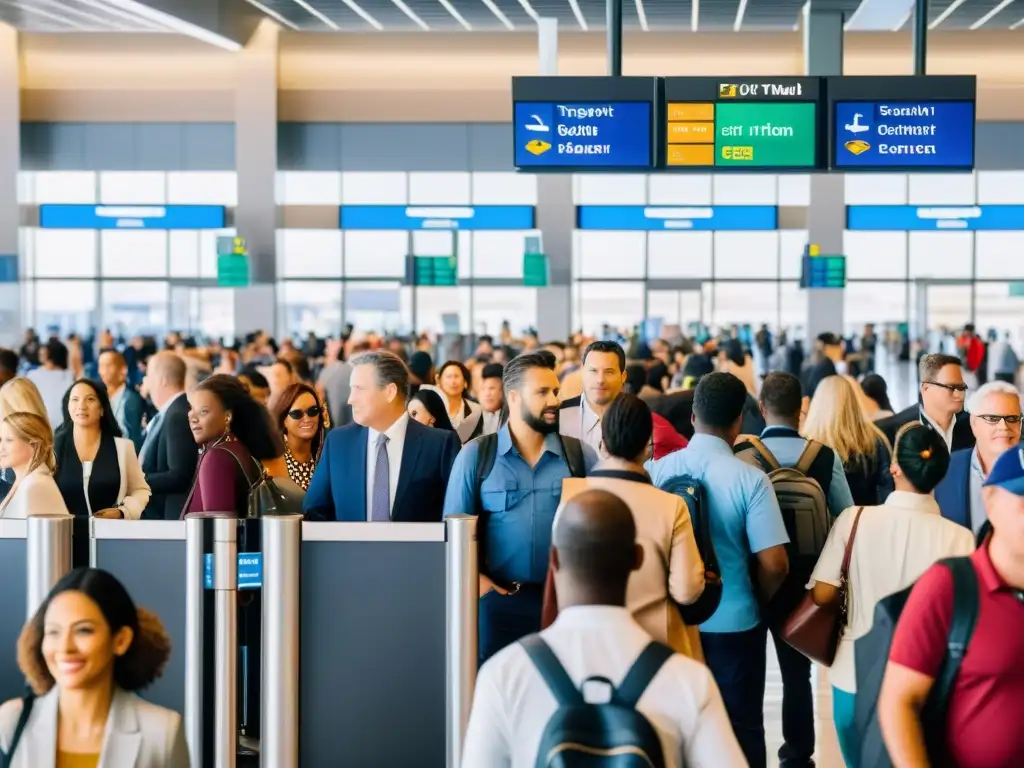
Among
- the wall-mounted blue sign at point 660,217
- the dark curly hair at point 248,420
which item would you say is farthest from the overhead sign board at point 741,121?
the wall-mounted blue sign at point 660,217

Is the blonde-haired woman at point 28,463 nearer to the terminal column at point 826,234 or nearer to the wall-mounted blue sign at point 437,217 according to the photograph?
the wall-mounted blue sign at point 437,217

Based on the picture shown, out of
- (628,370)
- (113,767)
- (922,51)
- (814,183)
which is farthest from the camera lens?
(814,183)

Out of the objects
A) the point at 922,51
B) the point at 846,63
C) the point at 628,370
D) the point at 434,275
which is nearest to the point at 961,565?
the point at 628,370

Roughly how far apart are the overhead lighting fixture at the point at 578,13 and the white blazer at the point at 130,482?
14.9 m

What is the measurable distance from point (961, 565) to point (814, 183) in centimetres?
2485

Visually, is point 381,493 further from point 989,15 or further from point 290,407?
point 989,15

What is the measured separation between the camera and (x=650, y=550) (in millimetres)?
4047

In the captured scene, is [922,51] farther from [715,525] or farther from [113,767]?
[113,767]

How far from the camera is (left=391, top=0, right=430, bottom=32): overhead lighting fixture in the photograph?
21.3 m

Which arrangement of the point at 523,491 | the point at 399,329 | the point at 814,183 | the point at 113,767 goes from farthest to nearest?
the point at 399,329 < the point at 814,183 < the point at 523,491 < the point at 113,767

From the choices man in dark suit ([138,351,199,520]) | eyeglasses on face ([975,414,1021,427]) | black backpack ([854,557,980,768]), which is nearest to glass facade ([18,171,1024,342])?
man in dark suit ([138,351,199,520])

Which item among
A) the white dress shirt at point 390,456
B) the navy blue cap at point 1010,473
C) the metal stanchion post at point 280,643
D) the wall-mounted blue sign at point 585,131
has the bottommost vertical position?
the metal stanchion post at point 280,643

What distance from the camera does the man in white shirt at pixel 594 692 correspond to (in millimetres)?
2445

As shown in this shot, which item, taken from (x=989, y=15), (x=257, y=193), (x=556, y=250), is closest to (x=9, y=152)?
(x=257, y=193)
